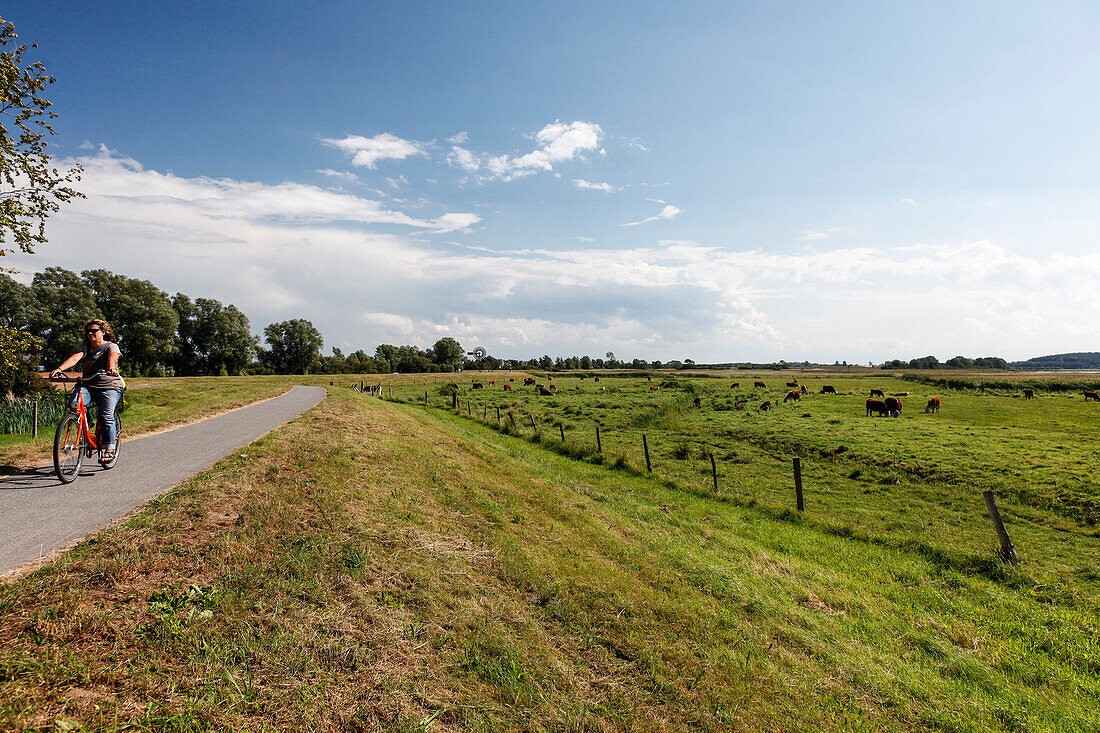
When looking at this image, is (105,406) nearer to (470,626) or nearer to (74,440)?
(74,440)

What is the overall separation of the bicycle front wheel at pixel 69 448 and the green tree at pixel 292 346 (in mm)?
133044

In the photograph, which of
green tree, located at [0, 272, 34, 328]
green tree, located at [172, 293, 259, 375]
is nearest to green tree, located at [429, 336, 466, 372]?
green tree, located at [172, 293, 259, 375]

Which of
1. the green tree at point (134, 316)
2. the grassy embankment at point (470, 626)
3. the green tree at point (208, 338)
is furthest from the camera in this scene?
the green tree at point (208, 338)

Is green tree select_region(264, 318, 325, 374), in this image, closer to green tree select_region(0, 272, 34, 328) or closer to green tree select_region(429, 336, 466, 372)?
green tree select_region(429, 336, 466, 372)

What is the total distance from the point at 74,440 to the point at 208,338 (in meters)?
113

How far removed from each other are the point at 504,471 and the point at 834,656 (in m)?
10.2

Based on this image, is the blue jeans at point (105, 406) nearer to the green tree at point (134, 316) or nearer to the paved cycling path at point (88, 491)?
the paved cycling path at point (88, 491)

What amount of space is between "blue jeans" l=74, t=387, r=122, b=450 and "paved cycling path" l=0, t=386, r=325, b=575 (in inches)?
26.9

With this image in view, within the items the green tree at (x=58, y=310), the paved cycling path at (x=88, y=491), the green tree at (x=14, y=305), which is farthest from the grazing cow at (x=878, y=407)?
the green tree at (x=14, y=305)

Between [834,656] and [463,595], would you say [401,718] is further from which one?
[834,656]

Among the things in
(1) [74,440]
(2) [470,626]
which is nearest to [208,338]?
(1) [74,440]

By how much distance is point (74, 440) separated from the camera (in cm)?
811

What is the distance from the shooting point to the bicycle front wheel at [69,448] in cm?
765

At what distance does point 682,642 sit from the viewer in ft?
21.4
